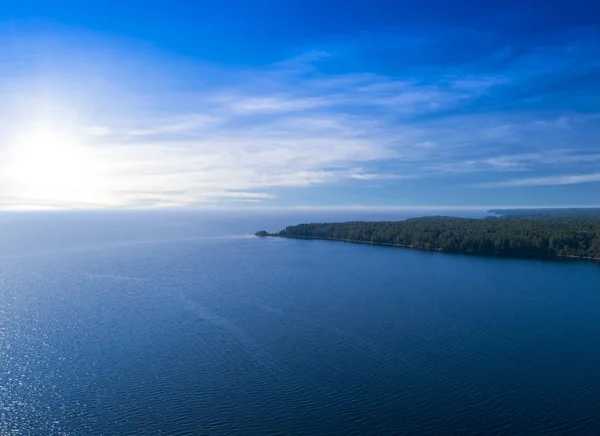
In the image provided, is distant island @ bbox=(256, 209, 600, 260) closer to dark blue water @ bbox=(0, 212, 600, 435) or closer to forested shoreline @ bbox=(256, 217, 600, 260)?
forested shoreline @ bbox=(256, 217, 600, 260)

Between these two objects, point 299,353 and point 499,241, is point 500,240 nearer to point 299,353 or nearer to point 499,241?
point 499,241

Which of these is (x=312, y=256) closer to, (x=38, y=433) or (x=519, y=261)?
(x=519, y=261)

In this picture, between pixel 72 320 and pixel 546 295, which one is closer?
pixel 72 320

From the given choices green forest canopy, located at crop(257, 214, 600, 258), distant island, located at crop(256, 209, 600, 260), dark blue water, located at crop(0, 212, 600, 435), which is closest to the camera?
dark blue water, located at crop(0, 212, 600, 435)

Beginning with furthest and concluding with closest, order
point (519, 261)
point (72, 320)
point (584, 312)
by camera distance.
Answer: point (519, 261) < point (584, 312) < point (72, 320)

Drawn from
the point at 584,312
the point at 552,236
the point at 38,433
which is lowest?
the point at 38,433

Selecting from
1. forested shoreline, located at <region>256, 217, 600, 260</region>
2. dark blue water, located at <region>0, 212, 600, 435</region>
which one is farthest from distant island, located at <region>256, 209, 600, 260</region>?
dark blue water, located at <region>0, 212, 600, 435</region>

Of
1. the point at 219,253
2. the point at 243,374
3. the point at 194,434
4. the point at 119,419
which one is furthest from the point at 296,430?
the point at 219,253

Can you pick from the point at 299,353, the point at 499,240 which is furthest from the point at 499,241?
the point at 299,353
